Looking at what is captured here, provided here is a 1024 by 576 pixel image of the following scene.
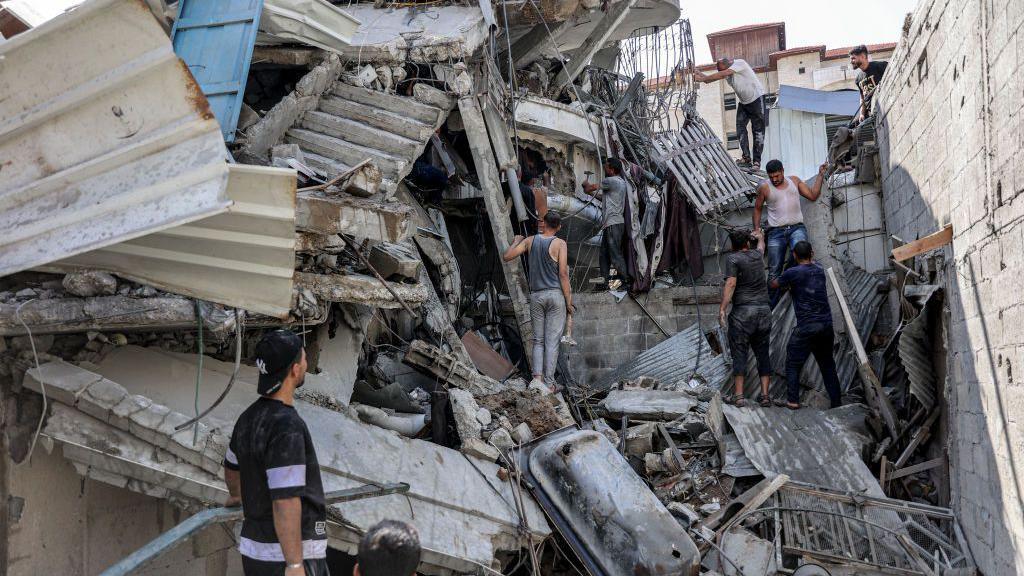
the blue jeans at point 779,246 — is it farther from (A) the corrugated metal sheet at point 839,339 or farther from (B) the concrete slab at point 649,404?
(B) the concrete slab at point 649,404

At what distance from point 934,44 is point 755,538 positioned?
4.33 m

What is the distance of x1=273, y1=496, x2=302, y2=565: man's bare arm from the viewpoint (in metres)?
3.29

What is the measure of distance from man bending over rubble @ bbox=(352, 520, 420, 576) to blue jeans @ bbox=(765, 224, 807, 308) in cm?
751

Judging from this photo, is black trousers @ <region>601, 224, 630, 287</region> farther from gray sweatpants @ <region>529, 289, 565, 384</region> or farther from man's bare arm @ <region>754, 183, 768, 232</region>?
gray sweatpants @ <region>529, 289, 565, 384</region>

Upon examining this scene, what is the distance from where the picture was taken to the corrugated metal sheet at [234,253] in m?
4.05

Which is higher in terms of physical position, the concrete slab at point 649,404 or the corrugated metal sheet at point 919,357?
the corrugated metal sheet at point 919,357

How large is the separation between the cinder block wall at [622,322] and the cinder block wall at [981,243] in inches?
128

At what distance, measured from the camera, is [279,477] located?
3.34 meters

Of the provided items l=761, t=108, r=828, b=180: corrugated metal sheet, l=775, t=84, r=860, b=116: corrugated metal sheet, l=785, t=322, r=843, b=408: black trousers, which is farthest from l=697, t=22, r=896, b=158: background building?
l=785, t=322, r=843, b=408: black trousers

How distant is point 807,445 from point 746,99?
7725mm

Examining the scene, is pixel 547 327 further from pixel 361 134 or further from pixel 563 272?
pixel 361 134

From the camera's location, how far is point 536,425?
22.8 feet

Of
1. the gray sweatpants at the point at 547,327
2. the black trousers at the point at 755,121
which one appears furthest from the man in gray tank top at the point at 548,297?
the black trousers at the point at 755,121

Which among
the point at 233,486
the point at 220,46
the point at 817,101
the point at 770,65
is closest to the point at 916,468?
the point at 233,486
